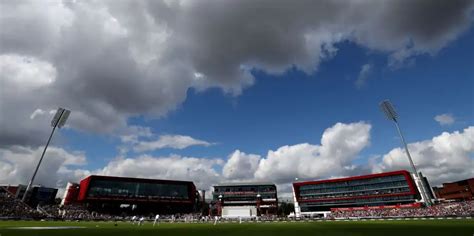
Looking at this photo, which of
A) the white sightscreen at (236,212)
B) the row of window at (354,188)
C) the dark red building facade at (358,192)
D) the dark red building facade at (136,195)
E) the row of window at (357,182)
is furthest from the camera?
the row of window at (357,182)

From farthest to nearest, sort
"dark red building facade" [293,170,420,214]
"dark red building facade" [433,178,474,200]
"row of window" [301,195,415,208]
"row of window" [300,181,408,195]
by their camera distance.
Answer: "dark red building facade" [433,178,474,200] < "row of window" [300,181,408,195] < "dark red building facade" [293,170,420,214] < "row of window" [301,195,415,208]

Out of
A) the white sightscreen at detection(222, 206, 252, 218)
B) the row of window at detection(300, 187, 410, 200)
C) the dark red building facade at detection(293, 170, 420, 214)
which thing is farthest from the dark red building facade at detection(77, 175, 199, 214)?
the row of window at detection(300, 187, 410, 200)

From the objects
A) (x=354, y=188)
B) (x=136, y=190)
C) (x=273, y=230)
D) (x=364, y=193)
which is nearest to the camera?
(x=273, y=230)

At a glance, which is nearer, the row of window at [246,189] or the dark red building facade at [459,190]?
the dark red building facade at [459,190]

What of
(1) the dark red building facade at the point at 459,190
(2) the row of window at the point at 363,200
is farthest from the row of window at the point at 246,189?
(1) the dark red building facade at the point at 459,190

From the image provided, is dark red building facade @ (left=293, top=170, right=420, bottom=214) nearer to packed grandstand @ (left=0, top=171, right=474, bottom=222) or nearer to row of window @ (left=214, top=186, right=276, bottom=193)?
packed grandstand @ (left=0, top=171, right=474, bottom=222)

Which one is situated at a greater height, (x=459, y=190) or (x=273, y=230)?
(x=459, y=190)

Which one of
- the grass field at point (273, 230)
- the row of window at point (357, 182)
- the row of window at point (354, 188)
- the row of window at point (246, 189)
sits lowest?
the grass field at point (273, 230)

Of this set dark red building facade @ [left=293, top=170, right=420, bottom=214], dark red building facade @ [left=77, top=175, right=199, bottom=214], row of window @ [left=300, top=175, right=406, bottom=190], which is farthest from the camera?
row of window @ [left=300, top=175, right=406, bottom=190]

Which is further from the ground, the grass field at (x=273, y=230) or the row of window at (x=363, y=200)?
the row of window at (x=363, y=200)

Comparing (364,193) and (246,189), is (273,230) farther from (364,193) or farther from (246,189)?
(246,189)

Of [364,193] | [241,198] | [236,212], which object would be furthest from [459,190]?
[236,212]

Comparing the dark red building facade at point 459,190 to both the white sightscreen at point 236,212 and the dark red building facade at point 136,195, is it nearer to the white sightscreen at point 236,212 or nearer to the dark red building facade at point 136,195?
the white sightscreen at point 236,212

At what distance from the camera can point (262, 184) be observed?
435 feet
